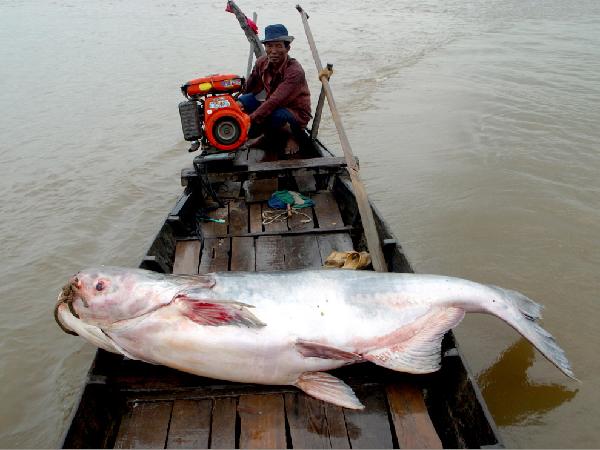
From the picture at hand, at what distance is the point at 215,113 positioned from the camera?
5535 mm

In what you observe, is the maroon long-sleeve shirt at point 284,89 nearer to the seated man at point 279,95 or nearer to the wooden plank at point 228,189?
the seated man at point 279,95

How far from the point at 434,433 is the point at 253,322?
1.29m

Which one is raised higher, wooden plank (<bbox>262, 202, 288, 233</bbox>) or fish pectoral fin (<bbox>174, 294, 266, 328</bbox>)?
fish pectoral fin (<bbox>174, 294, 266, 328</bbox>)

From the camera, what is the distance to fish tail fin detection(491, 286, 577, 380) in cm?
289

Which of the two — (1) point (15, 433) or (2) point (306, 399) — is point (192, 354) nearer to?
(2) point (306, 399)

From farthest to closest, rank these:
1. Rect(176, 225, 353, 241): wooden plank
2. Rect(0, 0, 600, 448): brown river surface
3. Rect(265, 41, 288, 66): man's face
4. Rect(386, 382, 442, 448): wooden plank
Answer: Rect(265, 41, 288, 66): man's face, Rect(176, 225, 353, 241): wooden plank, Rect(0, 0, 600, 448): brown river surface, Rect(386, 382, 442, 448): wooden plank

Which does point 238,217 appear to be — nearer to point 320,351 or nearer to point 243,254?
point 243,254

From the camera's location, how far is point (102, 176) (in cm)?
855

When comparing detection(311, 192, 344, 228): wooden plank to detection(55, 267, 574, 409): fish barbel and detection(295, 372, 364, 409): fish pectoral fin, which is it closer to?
detection(55, 267, 574, 409): fish barbel

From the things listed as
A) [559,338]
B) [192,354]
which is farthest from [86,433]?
[559,338]

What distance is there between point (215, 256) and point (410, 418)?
249 cm

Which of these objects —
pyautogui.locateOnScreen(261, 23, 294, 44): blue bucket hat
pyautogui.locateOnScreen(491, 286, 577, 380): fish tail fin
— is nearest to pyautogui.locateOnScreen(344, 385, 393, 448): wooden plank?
pyautogui.locateOnScreen(491, 286, 577, 380): fish tail fin

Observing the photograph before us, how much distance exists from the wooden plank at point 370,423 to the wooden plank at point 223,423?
722 millimetres

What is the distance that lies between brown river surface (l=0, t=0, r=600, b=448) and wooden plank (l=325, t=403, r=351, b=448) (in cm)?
161
